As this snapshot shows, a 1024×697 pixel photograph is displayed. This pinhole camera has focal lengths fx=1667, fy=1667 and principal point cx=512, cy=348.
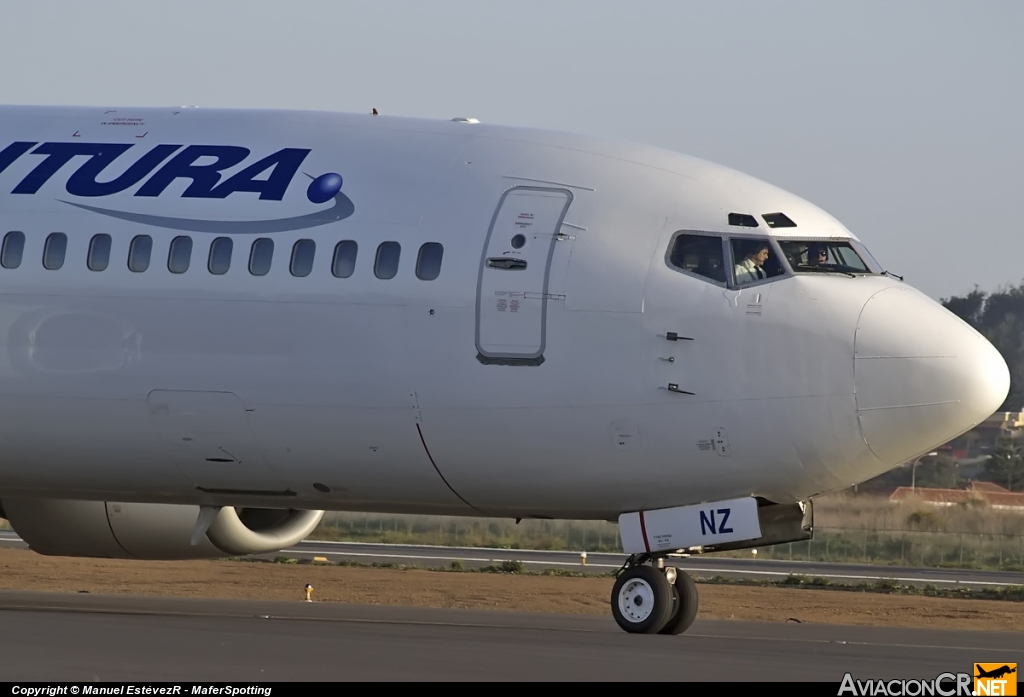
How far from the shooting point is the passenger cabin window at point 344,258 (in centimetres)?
1753

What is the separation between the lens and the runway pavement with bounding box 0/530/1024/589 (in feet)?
155

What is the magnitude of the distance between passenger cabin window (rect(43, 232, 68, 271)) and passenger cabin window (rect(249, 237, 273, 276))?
2.22m

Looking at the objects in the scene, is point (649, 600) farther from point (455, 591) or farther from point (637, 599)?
point (455, 591)

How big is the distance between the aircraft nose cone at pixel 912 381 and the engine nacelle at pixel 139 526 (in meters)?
8.25

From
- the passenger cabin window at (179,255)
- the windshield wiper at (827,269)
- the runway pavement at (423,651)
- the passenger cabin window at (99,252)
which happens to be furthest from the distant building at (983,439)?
the passenger cabin window at (99,252)

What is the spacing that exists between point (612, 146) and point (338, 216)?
123 inches

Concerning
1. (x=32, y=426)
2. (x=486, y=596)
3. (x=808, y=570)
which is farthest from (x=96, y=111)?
(x=808, y=570)

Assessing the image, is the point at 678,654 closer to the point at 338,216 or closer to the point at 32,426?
the point at 338,216

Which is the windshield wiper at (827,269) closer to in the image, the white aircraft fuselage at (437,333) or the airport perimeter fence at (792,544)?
the white aircraft fuselage at (437,333)

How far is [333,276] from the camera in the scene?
1753cm

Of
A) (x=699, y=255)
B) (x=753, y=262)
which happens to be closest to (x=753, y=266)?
(x=753, y=262)

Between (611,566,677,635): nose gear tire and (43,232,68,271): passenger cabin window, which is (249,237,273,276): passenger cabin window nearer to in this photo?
(43,232,68,271): passenger cabin window

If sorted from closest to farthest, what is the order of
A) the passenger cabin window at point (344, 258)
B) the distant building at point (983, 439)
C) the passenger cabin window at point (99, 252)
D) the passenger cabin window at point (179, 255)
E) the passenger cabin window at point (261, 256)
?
1. the passenger cabin window at point (344, 258)
2. the passenger cabin window at point (261, 256)
3. the passenger cabin window at point (179, 255)
4. the passenger cabin window at point (99, 252)
5. the distant building at point (983, 439)

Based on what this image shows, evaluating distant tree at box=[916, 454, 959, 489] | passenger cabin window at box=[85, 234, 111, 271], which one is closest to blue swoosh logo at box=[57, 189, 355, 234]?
passenger cabin window at box=[85, 234, 111, 271]
